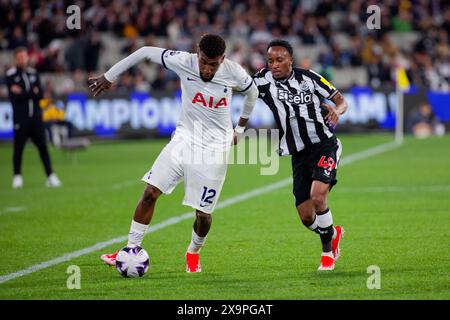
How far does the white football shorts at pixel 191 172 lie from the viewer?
8625mm

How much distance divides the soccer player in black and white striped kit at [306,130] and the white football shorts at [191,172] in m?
0.84

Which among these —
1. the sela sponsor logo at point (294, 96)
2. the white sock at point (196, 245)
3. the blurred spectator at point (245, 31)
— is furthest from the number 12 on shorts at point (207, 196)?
the blurred spectator at point (245, 31)

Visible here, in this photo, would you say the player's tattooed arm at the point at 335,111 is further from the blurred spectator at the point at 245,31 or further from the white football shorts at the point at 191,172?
the blurred spectator at the point at 245,31

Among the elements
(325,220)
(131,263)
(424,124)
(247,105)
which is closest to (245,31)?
(424,124)

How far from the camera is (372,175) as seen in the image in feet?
59.2

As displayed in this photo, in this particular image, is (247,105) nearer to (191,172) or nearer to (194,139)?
(194,139)

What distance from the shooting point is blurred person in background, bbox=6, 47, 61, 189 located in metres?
17.2

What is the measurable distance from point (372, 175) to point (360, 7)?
16.4 meters

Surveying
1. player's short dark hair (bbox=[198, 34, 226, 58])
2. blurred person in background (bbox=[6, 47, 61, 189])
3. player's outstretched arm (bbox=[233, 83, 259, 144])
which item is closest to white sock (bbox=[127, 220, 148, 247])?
player's outstretched arm (bbox=[233, 83, 259, 144])

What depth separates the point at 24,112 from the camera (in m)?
17.3

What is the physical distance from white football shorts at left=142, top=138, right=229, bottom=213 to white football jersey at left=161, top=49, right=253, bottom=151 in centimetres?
10

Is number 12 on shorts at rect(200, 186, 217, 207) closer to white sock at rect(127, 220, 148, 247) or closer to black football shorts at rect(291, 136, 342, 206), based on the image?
white sock at rect(127, 220, 148, 247)
